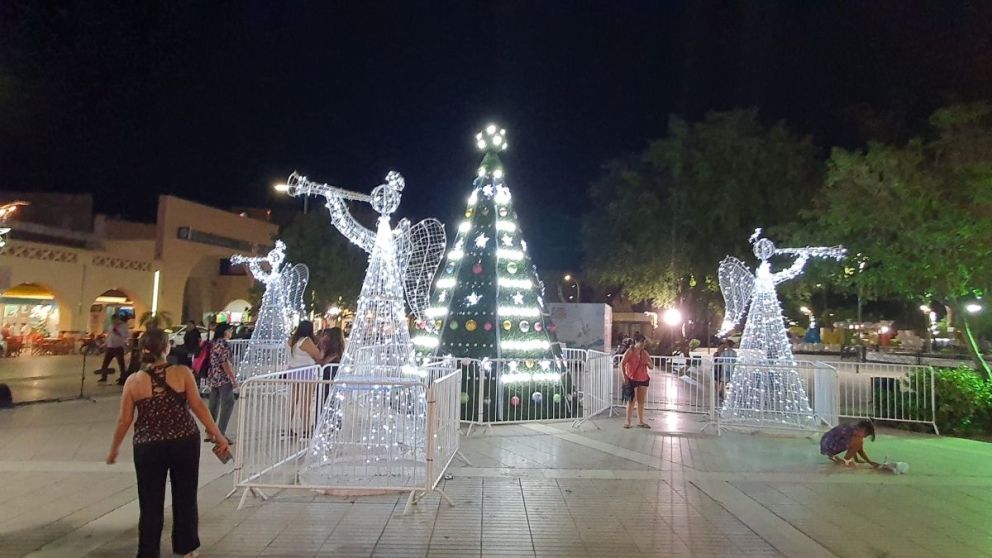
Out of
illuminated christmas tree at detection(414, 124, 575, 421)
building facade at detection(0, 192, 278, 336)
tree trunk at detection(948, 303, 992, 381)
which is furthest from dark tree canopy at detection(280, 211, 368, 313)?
tree trunk at detection(948, 303, 992, 381)

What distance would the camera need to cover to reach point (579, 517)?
668 centimetres

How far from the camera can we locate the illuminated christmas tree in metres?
11.9

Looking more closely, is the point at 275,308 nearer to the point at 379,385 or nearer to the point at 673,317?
the point at 379,385

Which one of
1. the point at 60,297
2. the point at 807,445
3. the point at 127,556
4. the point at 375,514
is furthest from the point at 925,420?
the point at 60,297

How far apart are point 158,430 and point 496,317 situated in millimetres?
7920

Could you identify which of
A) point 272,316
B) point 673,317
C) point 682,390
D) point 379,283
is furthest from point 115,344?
point 673,317

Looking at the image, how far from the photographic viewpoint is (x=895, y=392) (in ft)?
42.9

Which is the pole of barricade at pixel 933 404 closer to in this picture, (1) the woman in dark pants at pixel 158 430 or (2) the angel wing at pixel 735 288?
(2) the angel wing at pixel 735 288

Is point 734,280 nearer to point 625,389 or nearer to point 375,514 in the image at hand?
point 625,389

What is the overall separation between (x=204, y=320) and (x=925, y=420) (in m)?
36.9

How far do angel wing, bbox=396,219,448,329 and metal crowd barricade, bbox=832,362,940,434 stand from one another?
7.28 metres

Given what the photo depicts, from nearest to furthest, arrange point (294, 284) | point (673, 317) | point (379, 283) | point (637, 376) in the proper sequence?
1. point (379, 283)
2. point (637, 376)
3. point (294, 284)
4. point (673, 317)

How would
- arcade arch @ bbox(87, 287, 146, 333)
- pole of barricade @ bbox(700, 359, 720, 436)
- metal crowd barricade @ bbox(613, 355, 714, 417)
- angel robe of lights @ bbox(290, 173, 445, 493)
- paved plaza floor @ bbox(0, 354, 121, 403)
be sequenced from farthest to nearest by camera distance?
arcade arch @ bbox(87, 287, 146, 333), paved plaza floor @ bbox(0, 354, 121, 403), metal crowd barricade @ bbox(613, 355, 714, 417), pole of barricade @ bbox(700, 359, 720, 436), angel robe of lights @ bbox(290, 173, 445, 493)

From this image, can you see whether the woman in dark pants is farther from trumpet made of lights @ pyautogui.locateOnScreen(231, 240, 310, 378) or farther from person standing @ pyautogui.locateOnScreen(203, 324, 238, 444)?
trumpet made of lights @ pyautogui.locateOnScreen(231, 240, 310, 378)
